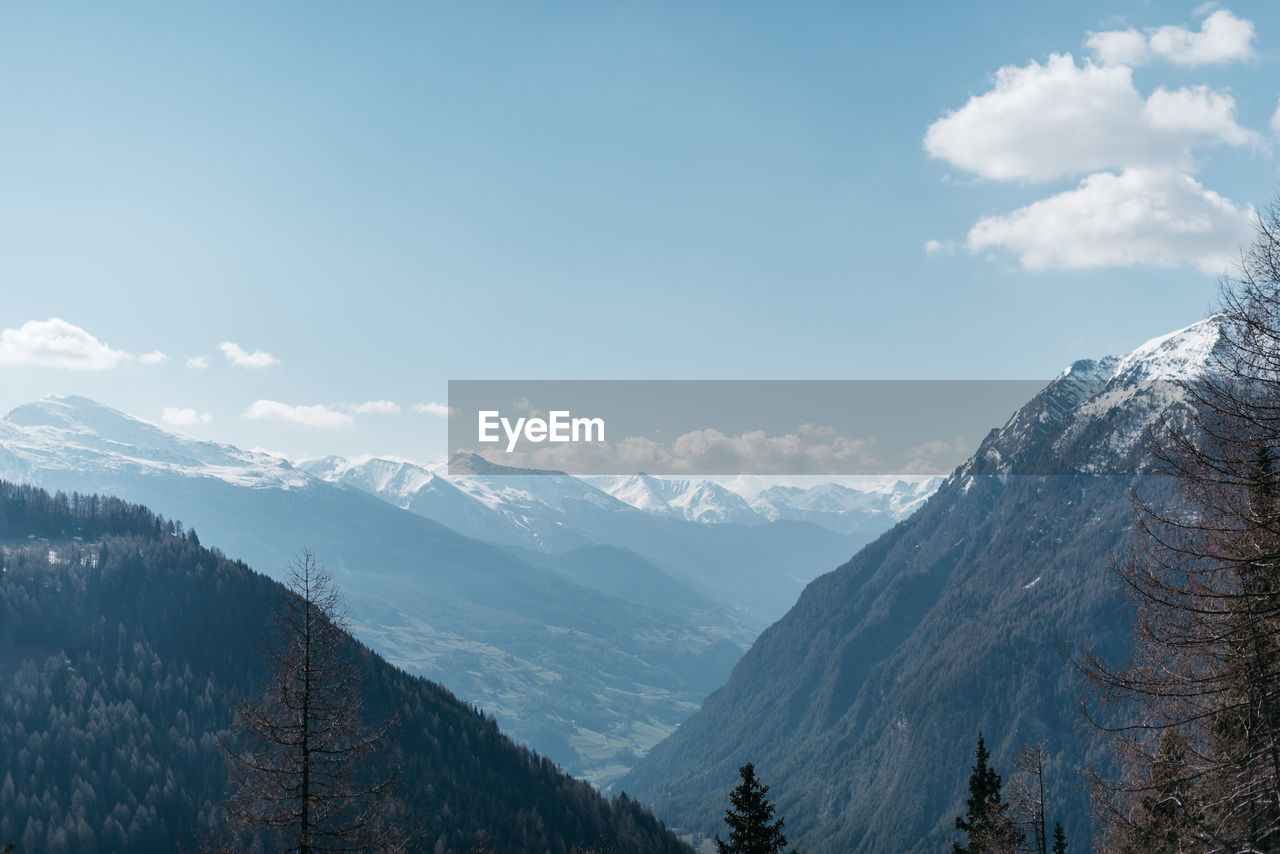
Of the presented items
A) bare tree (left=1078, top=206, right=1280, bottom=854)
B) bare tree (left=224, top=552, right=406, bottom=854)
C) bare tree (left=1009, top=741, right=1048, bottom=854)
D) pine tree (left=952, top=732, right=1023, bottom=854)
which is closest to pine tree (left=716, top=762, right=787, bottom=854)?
pine tree (left=952, top=732, right=1023, bottom=854)

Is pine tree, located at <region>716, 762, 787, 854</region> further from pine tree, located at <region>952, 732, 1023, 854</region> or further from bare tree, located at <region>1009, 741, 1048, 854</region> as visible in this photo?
bare tree, located at <region>1009, 741, 1048, 854</region>

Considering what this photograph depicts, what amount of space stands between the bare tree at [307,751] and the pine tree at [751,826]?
19428mm

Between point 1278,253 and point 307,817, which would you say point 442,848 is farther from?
point 1278,253

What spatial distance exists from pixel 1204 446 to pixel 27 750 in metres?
235

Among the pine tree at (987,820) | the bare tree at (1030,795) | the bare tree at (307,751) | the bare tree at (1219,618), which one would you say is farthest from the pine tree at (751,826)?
the bare tree at (1219,618)

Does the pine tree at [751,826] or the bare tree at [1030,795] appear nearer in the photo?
the bare tree at [1030,795]

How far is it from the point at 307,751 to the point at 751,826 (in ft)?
77.9

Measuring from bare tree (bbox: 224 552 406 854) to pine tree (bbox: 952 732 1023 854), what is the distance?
87.7ft

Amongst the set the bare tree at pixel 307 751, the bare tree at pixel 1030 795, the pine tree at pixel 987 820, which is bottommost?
the pine tree at pixel 987 820

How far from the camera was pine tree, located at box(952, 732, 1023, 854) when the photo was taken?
3912 cm

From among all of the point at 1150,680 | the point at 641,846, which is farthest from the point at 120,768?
the point at 1150,680

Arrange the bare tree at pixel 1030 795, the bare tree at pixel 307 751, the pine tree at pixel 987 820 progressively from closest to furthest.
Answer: the bare tree at pixel 307 751
the bare tree at pixel 1030 795
the pine tree at pixel 987 820

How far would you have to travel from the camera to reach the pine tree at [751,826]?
40312mm

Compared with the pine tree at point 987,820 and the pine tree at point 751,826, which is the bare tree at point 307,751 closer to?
the pine tree at point 751,826
